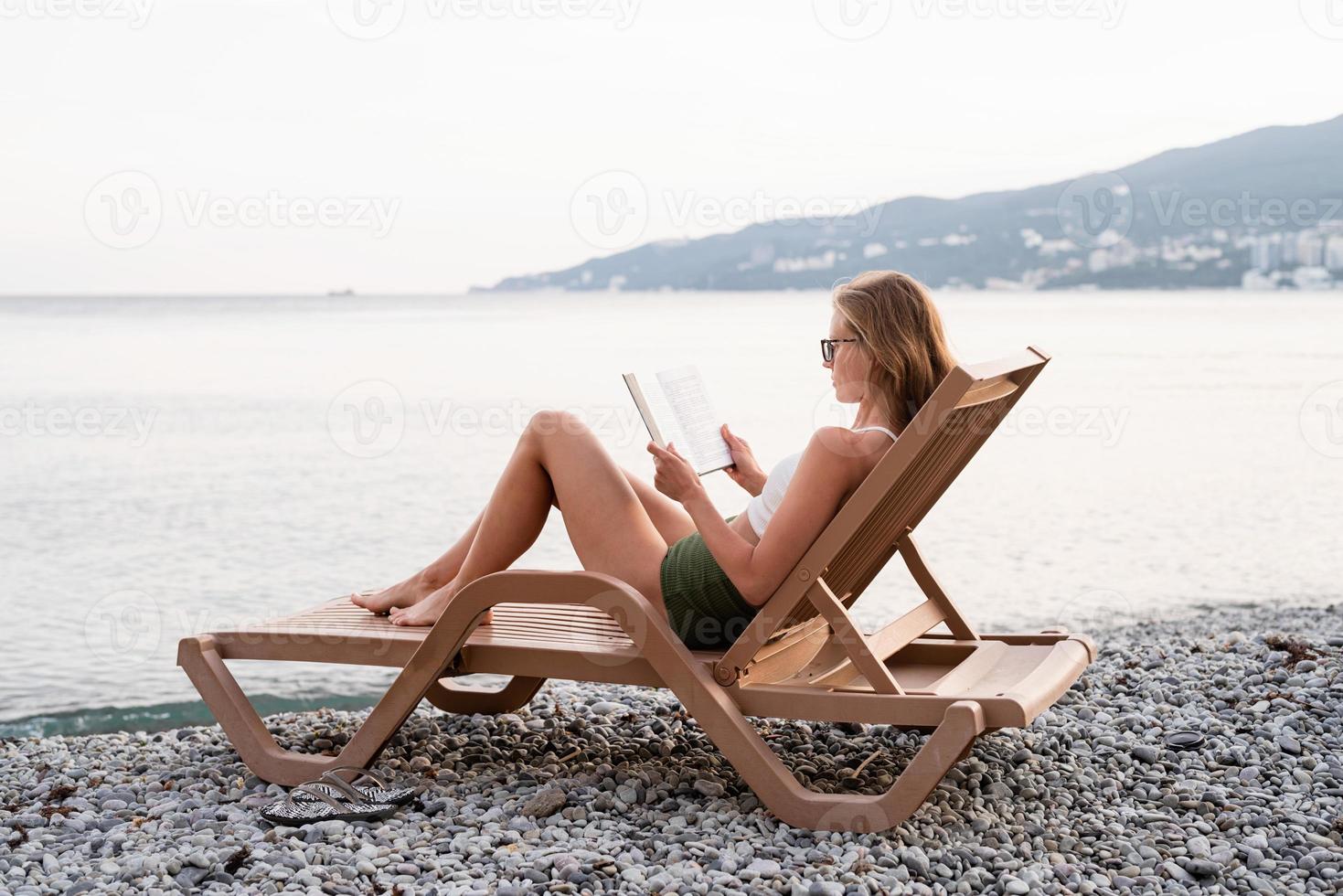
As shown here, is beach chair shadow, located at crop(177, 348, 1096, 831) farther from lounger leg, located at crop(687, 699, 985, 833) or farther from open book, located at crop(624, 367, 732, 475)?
open book, located at crop(624, 367, 732, 475)

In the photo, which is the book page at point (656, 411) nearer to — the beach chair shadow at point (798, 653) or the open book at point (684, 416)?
the open book at point (684, 416)

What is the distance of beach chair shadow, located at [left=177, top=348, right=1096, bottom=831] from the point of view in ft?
11.0

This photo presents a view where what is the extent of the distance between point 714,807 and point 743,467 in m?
1.04

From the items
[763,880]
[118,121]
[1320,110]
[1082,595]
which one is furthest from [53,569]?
[118,121]

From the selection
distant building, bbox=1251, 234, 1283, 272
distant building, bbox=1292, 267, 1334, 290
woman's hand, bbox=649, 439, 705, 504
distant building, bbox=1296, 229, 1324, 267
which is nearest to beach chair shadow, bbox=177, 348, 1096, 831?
woman's hand, bbox=649, 439, 705, 504

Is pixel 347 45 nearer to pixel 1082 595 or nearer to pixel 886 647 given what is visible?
pixel 1082 595

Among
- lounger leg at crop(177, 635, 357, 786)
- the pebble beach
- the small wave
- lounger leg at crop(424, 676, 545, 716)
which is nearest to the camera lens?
the pebble beach

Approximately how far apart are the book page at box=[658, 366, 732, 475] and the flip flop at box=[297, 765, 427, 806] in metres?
1.32

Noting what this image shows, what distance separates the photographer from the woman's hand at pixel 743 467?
3969mm

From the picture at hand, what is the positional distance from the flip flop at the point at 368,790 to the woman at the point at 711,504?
0.49 meters

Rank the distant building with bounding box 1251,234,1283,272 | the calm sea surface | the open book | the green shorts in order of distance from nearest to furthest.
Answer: the open book
the green shorts
the calm sea surface
the distant building with bounding box 1251,234,1283,272

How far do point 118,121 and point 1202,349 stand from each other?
32.1m

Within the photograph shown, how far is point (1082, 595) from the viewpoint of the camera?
9172mm

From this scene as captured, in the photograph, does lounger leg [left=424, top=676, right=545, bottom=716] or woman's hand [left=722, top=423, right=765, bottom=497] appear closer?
woman's hand [left=722, top=423, right=765, bottom=497]
